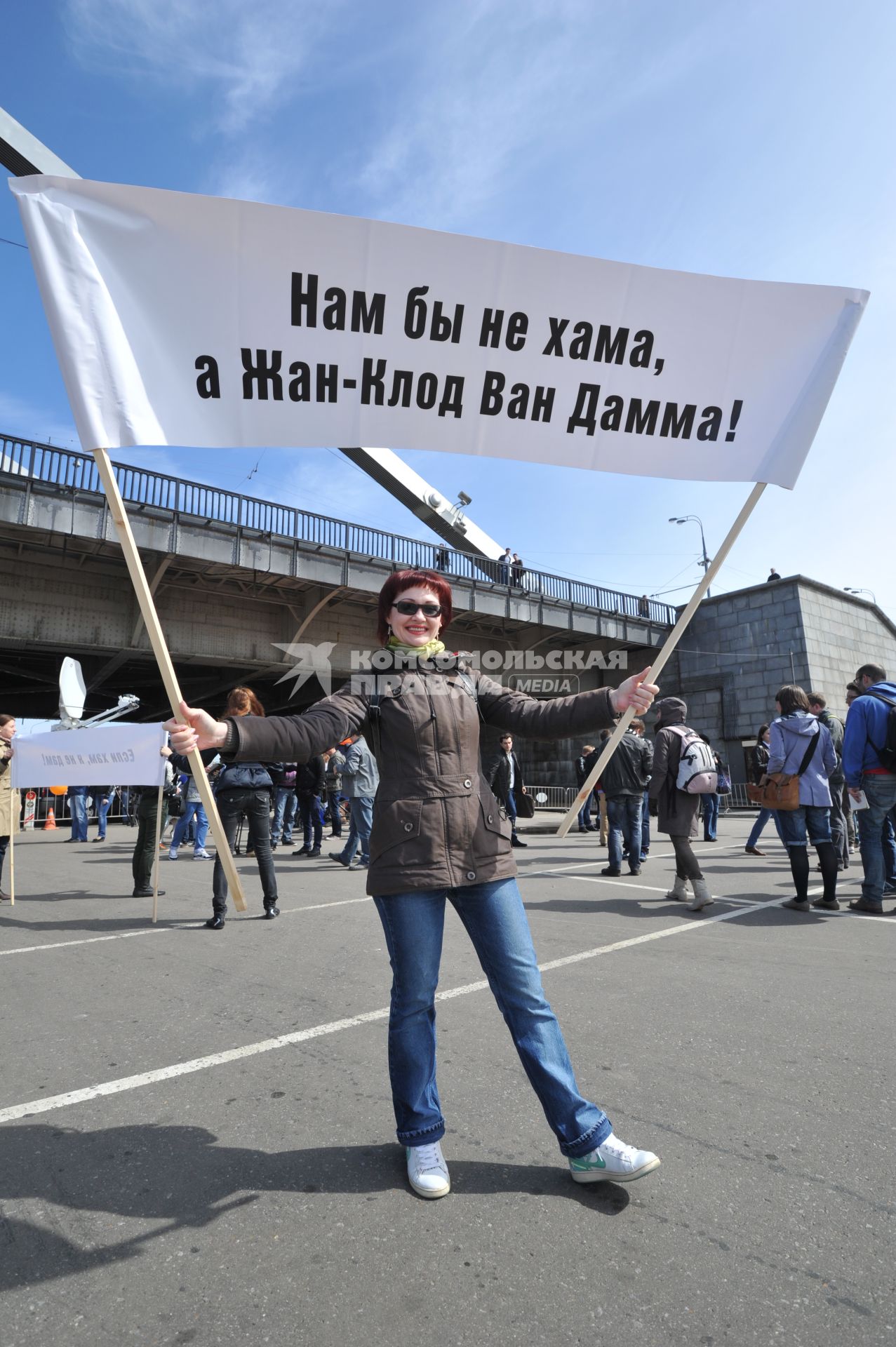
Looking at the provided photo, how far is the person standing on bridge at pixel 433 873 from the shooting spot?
2.25 m

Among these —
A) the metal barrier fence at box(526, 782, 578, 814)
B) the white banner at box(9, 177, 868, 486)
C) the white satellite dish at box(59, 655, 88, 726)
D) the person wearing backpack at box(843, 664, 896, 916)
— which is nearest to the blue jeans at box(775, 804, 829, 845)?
the person wearing backpack at box(843, 664, 896, 916)

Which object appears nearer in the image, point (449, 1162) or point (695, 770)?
point (449, 1162)

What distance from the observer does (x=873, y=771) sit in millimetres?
6492

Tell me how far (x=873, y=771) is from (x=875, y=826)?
0.47 meters

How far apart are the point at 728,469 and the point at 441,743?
1.97m

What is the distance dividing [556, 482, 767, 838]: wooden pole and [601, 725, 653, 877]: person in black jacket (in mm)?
5757

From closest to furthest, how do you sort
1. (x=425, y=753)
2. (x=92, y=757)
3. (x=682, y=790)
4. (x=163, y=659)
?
(x=425, y=753) < (x=163, y=659) < (x=682, y=790) < (x=92, y=757)

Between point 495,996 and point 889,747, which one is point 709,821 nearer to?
point 889,747

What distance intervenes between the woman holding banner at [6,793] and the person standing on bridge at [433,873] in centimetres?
656

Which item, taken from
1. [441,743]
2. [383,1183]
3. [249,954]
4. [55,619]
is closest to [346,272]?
[441,743]

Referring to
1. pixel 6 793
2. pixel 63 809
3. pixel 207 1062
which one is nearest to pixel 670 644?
pixel 207 1062

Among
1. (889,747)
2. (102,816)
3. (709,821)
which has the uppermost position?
(889,747)

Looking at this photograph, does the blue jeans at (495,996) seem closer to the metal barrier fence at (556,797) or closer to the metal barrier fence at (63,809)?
the metal barrier fence at (63,809)

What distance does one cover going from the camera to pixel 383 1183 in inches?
88.7
